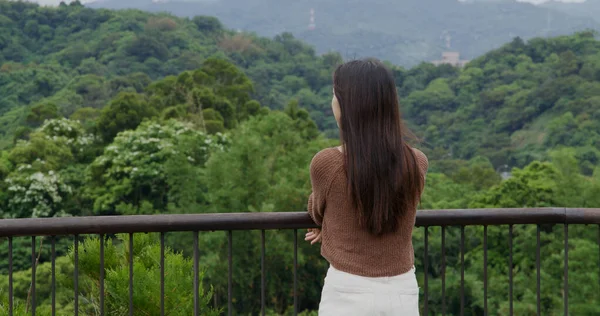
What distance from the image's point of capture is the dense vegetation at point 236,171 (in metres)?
22.9

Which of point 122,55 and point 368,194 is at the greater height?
point 122,55

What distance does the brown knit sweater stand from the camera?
194cm

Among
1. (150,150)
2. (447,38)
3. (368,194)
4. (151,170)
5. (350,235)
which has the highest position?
(447,38)

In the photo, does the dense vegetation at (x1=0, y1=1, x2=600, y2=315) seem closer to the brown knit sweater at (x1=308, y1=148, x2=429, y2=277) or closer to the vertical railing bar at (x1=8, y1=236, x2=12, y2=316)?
the vertical railing bar at (x1=8, y1=236, x2=12, y2=316)

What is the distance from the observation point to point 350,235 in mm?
1955

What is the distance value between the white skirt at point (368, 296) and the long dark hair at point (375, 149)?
5.0 inches

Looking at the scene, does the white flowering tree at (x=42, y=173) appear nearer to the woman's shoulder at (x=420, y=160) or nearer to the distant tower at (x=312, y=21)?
the woman's shoulder at (x=420, y=160)

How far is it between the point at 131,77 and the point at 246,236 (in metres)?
34.9

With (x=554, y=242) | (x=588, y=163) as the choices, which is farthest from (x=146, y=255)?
(x=588, y=163)

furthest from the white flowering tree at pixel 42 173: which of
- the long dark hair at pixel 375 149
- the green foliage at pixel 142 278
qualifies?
the long dark hair at pixel 375 149

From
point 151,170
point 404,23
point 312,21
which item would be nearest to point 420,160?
point 151,170

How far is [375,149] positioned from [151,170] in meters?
27.2

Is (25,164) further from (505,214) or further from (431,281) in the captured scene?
(505,214)

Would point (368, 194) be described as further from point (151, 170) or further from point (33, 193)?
point (33, 193)
